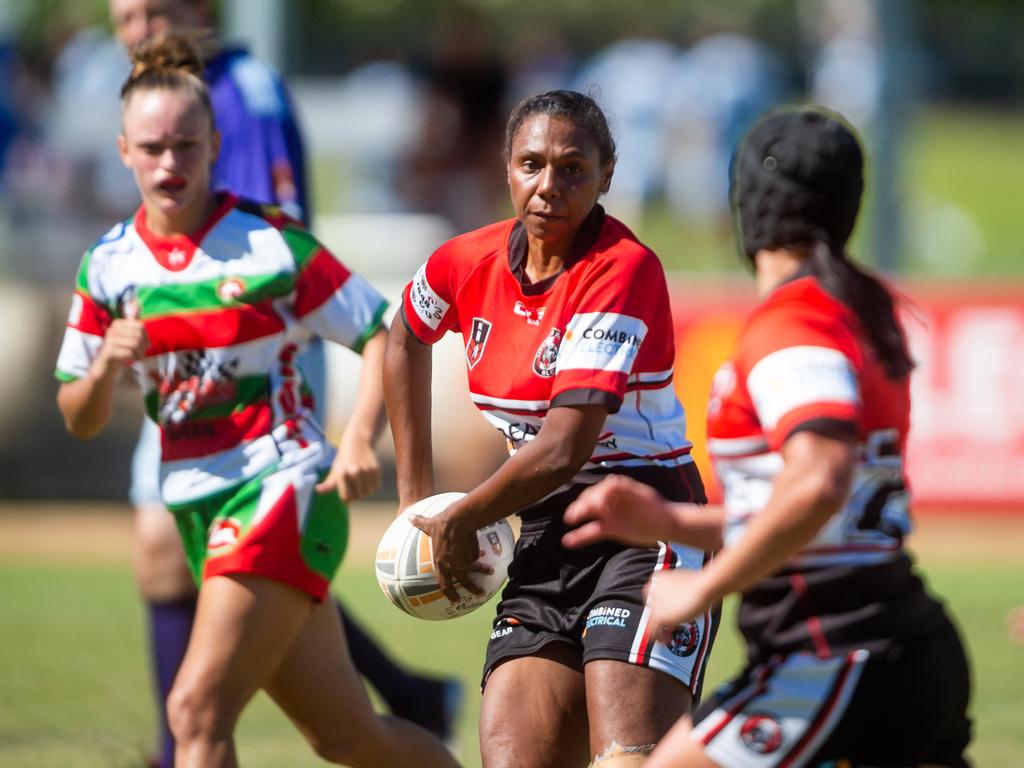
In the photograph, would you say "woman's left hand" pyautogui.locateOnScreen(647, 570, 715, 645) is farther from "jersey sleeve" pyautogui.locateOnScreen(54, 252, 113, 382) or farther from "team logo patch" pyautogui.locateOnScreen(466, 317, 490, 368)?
"jersey sleeve" pyautogui.locateOnScreen(54, 252, 113, 382)

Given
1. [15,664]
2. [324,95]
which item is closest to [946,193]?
[324,95]

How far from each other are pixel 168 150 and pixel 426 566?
4.81ft

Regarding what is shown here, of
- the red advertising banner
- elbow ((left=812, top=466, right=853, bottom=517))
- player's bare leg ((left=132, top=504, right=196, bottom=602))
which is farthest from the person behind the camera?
the red advertising banner

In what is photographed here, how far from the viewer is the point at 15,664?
8000mm

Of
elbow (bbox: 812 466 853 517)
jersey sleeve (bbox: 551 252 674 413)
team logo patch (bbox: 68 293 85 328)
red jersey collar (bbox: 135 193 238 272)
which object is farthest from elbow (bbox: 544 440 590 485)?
team logo patch (bbox: 68 293 85 328)

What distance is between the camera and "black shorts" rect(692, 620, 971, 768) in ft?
10.7

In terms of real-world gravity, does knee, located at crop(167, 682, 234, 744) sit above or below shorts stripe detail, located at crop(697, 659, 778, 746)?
below

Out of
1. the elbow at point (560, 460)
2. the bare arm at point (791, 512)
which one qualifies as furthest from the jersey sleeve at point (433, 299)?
the bare arm at point (791, 512)

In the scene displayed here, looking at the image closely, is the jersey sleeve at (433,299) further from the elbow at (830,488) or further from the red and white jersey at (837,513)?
the elbow at (830,488)

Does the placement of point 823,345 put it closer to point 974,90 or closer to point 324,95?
point 324,95

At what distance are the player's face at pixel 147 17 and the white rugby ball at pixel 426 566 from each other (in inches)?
84.9

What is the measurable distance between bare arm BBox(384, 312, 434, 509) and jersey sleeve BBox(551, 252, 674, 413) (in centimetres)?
60

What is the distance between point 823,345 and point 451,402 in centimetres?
893

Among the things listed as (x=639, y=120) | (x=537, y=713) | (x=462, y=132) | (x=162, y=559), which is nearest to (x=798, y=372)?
(x=537, y=713)
